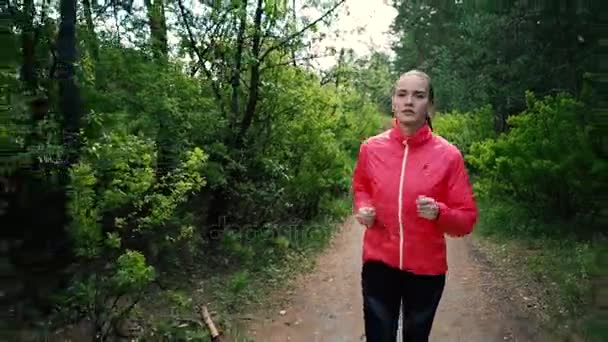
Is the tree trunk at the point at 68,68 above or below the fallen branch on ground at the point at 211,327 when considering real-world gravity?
above

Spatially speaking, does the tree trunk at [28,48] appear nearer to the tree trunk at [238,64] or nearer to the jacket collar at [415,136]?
the tree trunk at [238,64]

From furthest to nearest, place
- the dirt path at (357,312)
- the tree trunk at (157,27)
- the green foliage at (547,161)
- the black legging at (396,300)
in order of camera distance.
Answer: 1. the green foliage at (547,161)
2. the tree trunk at (157,27)
3. the dirt path at (357,312)
4. the black legging at (396,300)

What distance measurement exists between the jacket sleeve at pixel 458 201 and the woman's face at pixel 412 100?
276mm

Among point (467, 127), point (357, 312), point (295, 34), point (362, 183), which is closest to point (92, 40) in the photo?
point (295, 34)

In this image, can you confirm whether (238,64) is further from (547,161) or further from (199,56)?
(547,161)

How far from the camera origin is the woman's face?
2.99 m

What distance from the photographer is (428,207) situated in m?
2.83

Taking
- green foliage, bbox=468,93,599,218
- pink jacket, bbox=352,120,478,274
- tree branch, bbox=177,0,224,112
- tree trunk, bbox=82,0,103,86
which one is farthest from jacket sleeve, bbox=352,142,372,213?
tree branch, bbox=177,0,224,112

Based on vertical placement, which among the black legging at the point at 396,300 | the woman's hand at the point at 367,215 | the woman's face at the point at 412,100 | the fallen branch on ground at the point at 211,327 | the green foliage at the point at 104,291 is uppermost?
the woman's face at the point at 412,100

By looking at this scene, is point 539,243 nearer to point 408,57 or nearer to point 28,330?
point 28,330

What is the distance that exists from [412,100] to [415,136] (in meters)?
0.18

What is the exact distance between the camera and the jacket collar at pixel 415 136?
9.95 feet

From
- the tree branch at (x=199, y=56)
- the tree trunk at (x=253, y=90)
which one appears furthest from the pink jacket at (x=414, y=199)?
the tree trunk at (x=253, y=90)

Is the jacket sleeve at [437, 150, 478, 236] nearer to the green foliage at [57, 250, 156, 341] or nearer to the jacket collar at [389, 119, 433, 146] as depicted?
the jacket collar at [389, 119, 433, 146]
